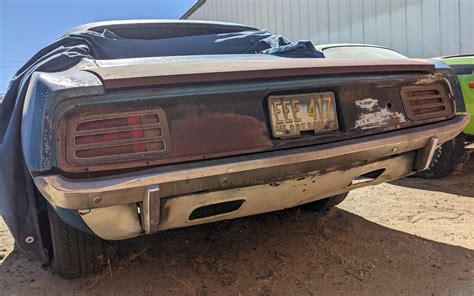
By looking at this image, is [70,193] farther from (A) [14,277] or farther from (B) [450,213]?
(B) [450,213]

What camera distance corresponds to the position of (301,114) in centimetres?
211

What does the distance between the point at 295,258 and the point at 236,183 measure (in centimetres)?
102

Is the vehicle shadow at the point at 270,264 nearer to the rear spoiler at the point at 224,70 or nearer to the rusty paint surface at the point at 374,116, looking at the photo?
the rusty paint surface at the point at 374,116

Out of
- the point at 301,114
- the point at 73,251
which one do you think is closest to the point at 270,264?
the point at 301,114

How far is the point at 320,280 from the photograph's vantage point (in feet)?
8.04

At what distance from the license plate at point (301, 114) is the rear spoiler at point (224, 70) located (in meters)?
0.12

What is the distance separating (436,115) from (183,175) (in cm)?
160

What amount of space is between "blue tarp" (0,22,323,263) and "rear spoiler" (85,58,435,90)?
0.42 meters

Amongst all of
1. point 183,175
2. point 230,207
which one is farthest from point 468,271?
point 183,175

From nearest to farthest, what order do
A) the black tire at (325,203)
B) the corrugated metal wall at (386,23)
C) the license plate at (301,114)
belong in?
the license plate at (301,114)
the black tire at (325,203)
the corrugated metal wall at (386,23)

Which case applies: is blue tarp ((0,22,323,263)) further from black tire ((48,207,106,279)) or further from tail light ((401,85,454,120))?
tail light ((401,85,454,120))

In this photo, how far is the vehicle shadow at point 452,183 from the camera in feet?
14.0

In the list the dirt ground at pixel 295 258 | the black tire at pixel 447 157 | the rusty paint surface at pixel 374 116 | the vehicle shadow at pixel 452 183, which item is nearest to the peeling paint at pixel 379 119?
the rusty paint surface at pixel 374 116

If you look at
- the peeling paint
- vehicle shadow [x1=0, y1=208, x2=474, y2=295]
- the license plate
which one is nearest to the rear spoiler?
the license plate
